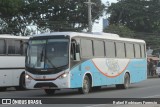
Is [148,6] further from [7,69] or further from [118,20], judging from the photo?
[7,69]

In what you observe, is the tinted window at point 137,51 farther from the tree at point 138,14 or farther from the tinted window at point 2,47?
the tree at point 138,14

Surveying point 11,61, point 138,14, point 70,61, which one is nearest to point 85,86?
point 70,61

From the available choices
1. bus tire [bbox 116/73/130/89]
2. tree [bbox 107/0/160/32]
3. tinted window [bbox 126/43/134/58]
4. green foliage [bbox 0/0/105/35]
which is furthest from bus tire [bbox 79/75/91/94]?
tree [bbox 107/0/160/32]

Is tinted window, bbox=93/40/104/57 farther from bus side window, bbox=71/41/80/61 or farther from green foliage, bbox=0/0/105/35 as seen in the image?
green foliage, bbox=0/0/105/35

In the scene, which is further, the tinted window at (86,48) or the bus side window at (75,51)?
the tinted window at (86,48)

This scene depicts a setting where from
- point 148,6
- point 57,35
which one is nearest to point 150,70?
point 148,6

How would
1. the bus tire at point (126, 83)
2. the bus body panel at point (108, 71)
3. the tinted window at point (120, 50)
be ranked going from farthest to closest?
1. the bus tire at point (126, 83)
2. the tinted window at point (120, 50)
3. the bus body panel at point (108, 71)

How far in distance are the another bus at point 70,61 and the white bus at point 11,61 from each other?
3.51 m

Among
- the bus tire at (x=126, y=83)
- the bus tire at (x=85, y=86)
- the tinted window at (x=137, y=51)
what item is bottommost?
the bus tire at (x=126, y=83)

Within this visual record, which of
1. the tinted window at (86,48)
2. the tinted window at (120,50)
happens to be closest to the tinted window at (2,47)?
the tinted window at (86,48)

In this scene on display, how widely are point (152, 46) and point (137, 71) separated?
42572 millimetres

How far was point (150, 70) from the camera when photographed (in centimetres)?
5122

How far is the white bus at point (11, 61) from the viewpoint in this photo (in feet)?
83.3

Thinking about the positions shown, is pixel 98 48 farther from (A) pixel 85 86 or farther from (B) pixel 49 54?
(B) pixel 49 54
